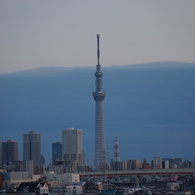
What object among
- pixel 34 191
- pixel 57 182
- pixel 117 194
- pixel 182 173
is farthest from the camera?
pixel 182 173

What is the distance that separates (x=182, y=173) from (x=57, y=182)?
2677 centimetres

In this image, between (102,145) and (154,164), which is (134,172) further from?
(102,145)

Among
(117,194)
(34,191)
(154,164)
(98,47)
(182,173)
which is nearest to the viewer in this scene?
(117,194)

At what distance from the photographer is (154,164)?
91625 millimetres

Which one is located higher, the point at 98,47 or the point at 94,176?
the point at 98,47

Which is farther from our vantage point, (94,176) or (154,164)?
(154,164)

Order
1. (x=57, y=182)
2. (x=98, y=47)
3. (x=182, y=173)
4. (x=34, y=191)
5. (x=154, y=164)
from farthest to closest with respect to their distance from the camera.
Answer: (x=98, y=47)
(x=154, y=164)
(x=182, y=173)
(x=57, y=182)
(x=34, y=191)

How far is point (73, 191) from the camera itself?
39781mm

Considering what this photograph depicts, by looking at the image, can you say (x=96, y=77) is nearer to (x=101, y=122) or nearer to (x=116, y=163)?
(x=101, y=122)

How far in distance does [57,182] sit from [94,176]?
2674 cm

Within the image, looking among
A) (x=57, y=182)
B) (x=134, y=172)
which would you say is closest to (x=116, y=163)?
(x=134, y=172)

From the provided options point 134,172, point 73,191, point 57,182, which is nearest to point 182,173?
point 134,172

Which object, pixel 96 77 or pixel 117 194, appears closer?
pixel 117 194

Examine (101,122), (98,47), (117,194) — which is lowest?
(117,194)
